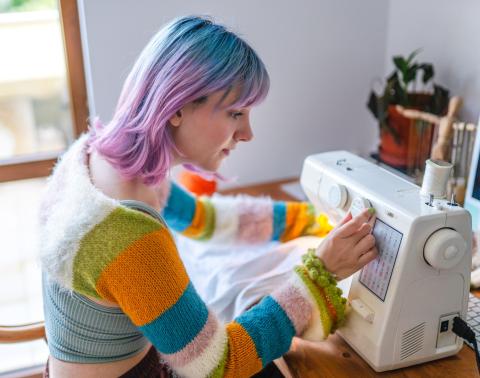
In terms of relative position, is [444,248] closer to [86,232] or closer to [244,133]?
[244,133]

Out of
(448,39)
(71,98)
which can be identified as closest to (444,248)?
(448,39)

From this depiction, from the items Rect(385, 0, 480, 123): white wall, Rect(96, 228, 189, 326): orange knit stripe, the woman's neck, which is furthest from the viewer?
Rect(385, 0, 480, 123): white wall

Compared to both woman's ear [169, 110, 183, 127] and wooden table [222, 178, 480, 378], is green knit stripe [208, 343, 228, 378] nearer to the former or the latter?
wooden table [222, 178, 480, 378]

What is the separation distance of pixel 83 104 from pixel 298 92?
0.63 m

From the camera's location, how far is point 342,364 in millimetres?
894

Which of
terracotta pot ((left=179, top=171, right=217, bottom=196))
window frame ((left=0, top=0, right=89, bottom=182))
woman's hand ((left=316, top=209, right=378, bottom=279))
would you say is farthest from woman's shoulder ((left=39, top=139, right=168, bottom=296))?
window frame ((left=0, top=0, right=89, bottom=182))

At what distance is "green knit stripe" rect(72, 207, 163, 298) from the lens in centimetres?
79

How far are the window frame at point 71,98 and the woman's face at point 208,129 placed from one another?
64cm

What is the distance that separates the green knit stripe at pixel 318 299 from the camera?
2.86ft

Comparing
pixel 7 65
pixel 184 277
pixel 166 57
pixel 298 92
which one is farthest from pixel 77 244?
pixel 298 92

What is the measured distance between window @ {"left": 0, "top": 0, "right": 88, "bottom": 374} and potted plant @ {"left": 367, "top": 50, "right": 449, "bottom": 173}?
32.2 inches

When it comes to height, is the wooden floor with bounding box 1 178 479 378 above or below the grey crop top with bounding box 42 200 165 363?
below

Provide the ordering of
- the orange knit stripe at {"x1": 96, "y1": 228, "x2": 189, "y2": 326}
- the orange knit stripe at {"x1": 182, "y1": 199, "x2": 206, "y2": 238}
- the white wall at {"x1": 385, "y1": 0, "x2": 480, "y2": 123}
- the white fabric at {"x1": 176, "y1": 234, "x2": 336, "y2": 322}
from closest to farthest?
the orange knit stripe at {"x1": 96, "y1": 228, "x2": 189, "y2": 326} → the white fabric at {"x1": 176, "y1": 234, "x2": 336, "y2": 322} → the orange knit stripe at {"x1": 182, "y1": 199, "x2": 206, "y2": 238} → the white wall at {"x1": 385, "y1": 0, "x2": 480, "y2": 123}

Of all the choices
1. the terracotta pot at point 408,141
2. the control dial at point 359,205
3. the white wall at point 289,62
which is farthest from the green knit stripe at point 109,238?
the terracotta pot at point 408,141
